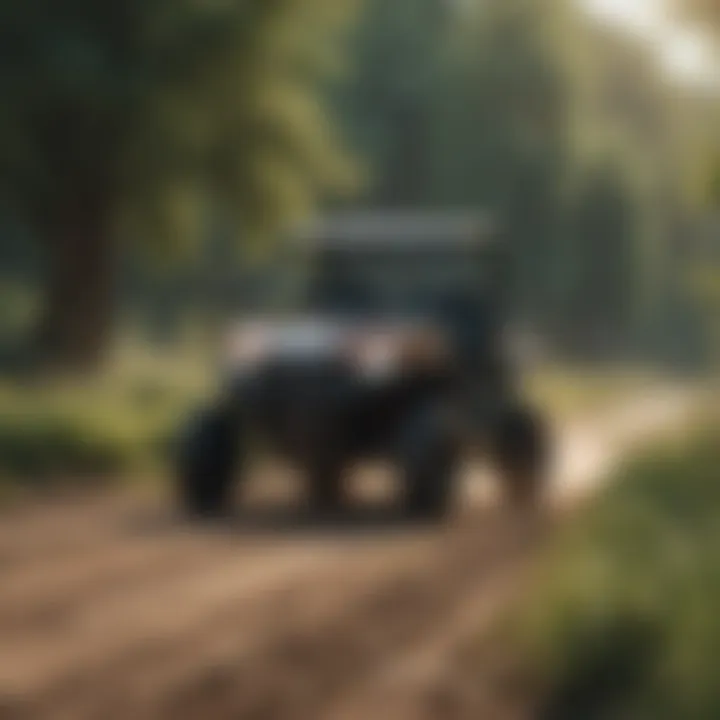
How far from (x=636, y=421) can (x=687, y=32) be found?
44.5 feet

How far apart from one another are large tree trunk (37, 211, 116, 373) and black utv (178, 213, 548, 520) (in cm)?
806

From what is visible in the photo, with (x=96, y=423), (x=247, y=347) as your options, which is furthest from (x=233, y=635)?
(x=96, y=423)

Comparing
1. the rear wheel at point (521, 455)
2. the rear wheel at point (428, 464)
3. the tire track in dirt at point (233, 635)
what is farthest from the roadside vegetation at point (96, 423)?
the tire track in dirt at point (233, 635)

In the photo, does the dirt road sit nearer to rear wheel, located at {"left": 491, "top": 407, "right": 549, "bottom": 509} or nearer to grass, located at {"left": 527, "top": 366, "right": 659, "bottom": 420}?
rear wheel, located at {"left": 491, "top": 407, "right": 549, "bottom": 509}

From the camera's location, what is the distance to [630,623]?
7.46 meters

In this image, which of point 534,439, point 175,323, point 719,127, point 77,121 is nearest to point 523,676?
point 719,127

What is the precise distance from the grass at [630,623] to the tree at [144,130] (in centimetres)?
1256

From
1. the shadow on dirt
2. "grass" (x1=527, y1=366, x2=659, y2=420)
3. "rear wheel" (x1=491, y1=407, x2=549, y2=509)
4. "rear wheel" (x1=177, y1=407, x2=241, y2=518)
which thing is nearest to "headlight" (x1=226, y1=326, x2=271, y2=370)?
"rear wheel" (x1=177, y1=407, x2=241, y2=518)

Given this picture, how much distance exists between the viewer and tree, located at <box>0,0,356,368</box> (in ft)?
69.8

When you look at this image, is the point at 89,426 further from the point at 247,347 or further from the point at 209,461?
the point at 247,347

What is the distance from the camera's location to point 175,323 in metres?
39.3

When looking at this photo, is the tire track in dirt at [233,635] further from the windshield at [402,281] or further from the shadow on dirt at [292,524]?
the windshield at [402,281]

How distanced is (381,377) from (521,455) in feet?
7.02

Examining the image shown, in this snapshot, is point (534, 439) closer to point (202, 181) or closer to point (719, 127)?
point (719, 127)
